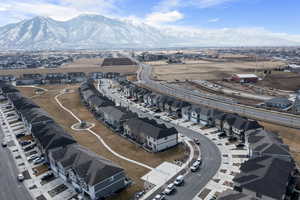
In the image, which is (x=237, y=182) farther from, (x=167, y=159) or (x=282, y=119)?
(x=282, y=119)

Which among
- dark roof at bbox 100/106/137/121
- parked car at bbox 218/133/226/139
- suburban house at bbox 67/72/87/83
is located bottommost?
parked car at bbox 218/133/226/139

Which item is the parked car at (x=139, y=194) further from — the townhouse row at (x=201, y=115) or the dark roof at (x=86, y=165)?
the townhouse row at (x=201, y=115)

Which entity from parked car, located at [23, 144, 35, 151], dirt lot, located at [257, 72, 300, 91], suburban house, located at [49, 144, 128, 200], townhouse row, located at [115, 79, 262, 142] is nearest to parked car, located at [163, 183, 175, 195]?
suburban house, located at [49, 144, 128, 200]

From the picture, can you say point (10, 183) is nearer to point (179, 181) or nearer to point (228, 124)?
point (179, 181)

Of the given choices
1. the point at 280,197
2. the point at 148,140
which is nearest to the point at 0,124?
the point at 148,140

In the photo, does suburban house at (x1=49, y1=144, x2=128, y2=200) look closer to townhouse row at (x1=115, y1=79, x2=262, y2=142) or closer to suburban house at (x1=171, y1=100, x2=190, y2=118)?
townhouse row at (x1=115, y1=79, x2=262, y2=142)
